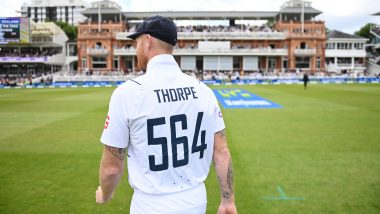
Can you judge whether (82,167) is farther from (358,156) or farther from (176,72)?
(358,156)

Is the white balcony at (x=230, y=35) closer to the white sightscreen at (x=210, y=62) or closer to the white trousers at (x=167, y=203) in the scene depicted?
the white sightscreen at (x=210, y=62)

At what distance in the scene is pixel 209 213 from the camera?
487cm

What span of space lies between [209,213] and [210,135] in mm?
2592

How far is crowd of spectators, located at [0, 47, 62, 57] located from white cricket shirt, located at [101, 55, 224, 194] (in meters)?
64.2

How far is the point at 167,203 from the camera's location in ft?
7.68

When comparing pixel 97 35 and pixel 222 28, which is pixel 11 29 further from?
pixel 222 28

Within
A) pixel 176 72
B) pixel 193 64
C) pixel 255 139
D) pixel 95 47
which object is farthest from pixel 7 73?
pixel 176 72

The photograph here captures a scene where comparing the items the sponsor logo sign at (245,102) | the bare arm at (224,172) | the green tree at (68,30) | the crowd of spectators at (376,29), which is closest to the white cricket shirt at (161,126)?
the bare arm at (224,172)

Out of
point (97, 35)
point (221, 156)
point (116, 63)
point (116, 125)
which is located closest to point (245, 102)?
point (221, 156)

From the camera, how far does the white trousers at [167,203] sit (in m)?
2.33

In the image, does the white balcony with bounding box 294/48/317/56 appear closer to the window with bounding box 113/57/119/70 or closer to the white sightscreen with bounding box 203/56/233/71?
the white sightscreen with bounding box 203/56/233/71

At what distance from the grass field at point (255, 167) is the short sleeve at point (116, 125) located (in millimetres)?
3029

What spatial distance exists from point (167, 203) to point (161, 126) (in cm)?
52

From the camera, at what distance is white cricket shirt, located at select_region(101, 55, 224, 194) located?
7.46 ft
